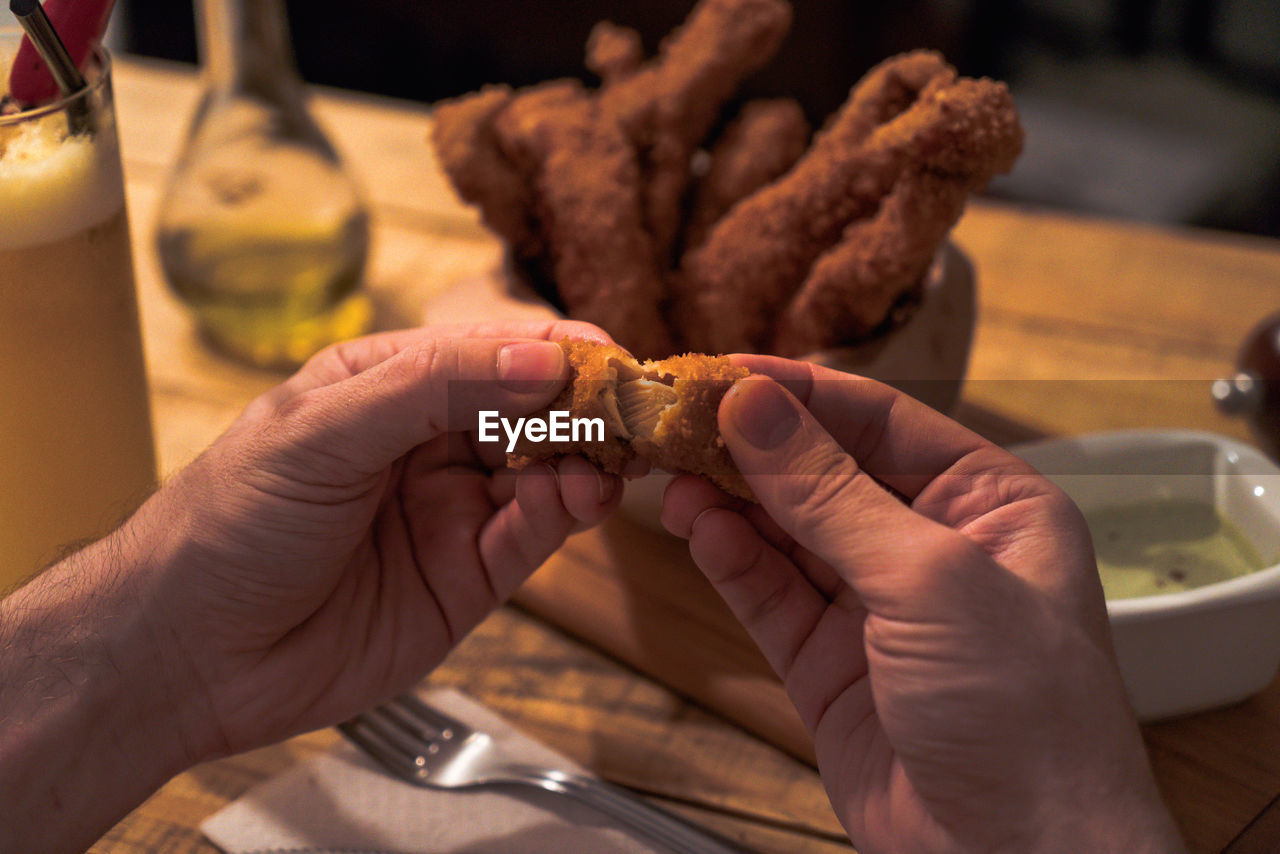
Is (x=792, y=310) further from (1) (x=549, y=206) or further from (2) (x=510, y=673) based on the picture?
(2) (x=510, y=673)

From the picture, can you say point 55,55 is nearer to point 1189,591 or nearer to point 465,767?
point 465,767

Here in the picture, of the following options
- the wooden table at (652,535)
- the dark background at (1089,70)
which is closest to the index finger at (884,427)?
the wooden table at (652,535)

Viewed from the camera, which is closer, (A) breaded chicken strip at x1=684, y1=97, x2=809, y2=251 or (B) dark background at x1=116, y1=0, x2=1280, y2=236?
(A) breaded chicken strip at x1=684, y1=97, x2=809, y2=251

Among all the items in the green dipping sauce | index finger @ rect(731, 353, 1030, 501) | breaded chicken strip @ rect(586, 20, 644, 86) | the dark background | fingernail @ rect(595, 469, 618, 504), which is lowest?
the dark background

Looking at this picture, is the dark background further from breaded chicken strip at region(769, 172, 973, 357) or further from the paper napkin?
the paper napkin

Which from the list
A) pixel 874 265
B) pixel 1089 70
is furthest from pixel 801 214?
pixel 1089 70

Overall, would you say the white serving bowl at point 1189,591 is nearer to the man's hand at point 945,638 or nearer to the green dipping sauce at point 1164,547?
the green dipping sauce at point 1164,547

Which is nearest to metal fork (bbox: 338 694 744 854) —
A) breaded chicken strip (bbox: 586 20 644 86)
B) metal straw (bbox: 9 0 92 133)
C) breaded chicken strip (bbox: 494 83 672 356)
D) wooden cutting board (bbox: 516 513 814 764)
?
wooden cutting board (bbox: 516 513 814 764)

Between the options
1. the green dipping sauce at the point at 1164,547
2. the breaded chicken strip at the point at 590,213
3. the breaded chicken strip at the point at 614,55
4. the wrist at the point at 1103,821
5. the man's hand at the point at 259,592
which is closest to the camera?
the wrist at the point at 1103,821
